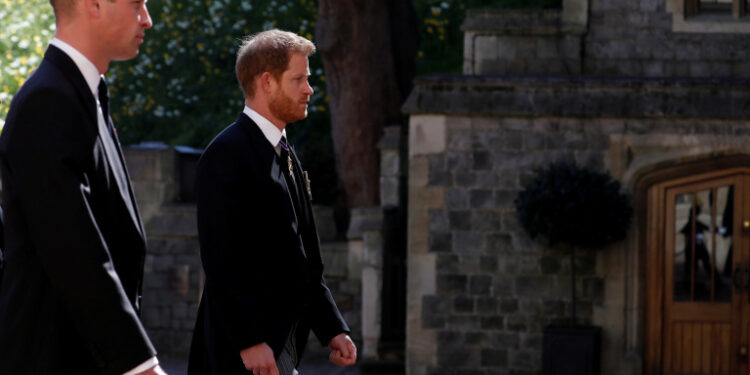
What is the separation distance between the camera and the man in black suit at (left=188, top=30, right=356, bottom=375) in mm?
4082

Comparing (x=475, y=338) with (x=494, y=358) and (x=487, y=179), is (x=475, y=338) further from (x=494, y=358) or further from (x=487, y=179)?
(x=487, y=179)

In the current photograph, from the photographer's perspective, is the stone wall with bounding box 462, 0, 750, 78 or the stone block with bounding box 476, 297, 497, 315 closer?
the stone block with bounding box 476, 297, 497, 315

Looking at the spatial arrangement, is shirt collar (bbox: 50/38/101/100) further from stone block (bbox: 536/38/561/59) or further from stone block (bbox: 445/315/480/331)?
stone block (bbox: 536/38/561/59)

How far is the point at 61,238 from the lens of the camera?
282 centimetres

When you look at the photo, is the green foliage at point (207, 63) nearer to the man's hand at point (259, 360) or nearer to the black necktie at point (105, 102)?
the man's hand at point (259, 360)

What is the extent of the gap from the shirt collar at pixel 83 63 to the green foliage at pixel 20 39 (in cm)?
977

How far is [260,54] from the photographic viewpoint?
4.30 m

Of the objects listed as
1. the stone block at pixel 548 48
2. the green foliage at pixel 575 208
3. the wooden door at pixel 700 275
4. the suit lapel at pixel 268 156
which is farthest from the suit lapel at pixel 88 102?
the stone block at pixel 548 48

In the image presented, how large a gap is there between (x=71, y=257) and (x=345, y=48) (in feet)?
39.2

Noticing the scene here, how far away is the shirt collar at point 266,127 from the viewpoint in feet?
14.2

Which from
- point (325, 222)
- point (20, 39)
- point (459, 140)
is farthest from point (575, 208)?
point (20, 39)

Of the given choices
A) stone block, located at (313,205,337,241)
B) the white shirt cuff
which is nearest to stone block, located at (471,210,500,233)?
stone block, located at (313,205,337,241)

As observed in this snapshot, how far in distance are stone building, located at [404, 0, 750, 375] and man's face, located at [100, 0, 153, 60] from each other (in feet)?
27.3

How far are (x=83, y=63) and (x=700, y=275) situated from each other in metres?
9.22
